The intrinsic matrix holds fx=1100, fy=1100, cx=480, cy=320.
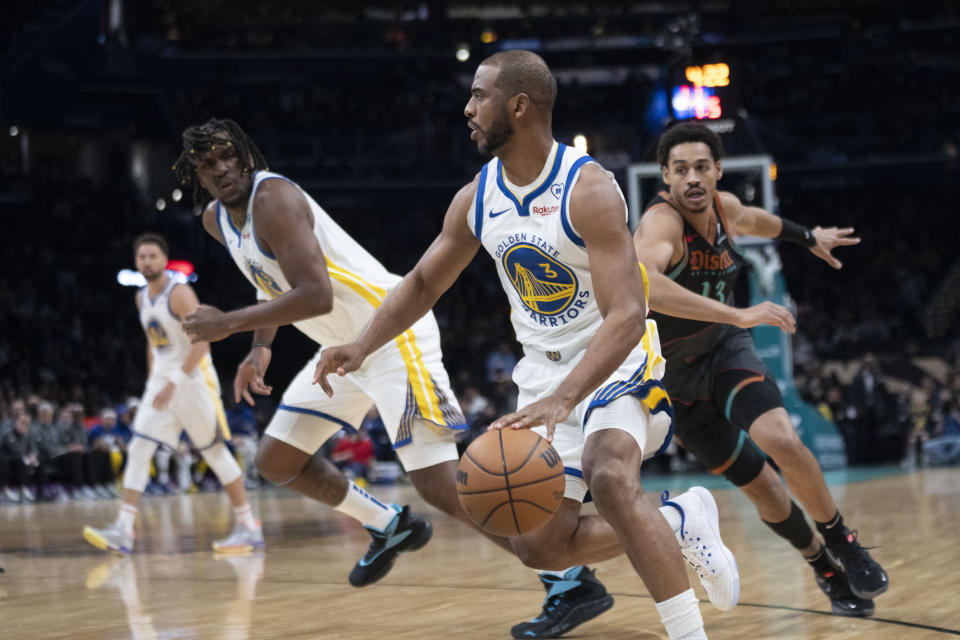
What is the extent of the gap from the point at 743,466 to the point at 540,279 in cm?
151

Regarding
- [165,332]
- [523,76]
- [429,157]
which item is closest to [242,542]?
[165,332]

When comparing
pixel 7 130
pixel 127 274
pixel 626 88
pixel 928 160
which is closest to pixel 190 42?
pixel 7 130

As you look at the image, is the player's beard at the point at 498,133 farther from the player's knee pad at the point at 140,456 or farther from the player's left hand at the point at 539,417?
the player's knee pad at the point at 140,456

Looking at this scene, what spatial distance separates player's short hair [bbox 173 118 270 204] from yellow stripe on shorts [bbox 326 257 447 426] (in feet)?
1.82

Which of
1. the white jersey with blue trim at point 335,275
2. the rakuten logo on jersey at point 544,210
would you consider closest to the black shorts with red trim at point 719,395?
the white jersey with blue trim at point 335,275

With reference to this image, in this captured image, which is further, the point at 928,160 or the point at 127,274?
the point at 928,160

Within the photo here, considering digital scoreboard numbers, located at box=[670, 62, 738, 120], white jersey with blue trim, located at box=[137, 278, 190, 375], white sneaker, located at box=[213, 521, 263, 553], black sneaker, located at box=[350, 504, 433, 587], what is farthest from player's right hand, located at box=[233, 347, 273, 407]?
digital scoreboard numbers, located at box=[670, 62, 738, 120]

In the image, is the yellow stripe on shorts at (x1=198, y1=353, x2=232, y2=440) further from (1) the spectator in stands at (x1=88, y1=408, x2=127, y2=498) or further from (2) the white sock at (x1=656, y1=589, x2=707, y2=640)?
(1) the spectator in stands at (x1=88, y1=408, x2=127, y2=498)

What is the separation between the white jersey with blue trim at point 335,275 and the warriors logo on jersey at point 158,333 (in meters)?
2.86

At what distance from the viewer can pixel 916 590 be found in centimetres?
463

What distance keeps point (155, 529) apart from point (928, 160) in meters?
18.6

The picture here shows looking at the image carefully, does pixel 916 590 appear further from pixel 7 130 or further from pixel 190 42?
pixel 190 42

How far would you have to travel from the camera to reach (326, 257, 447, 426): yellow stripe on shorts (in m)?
4.50

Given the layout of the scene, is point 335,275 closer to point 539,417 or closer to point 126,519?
point 539,417
